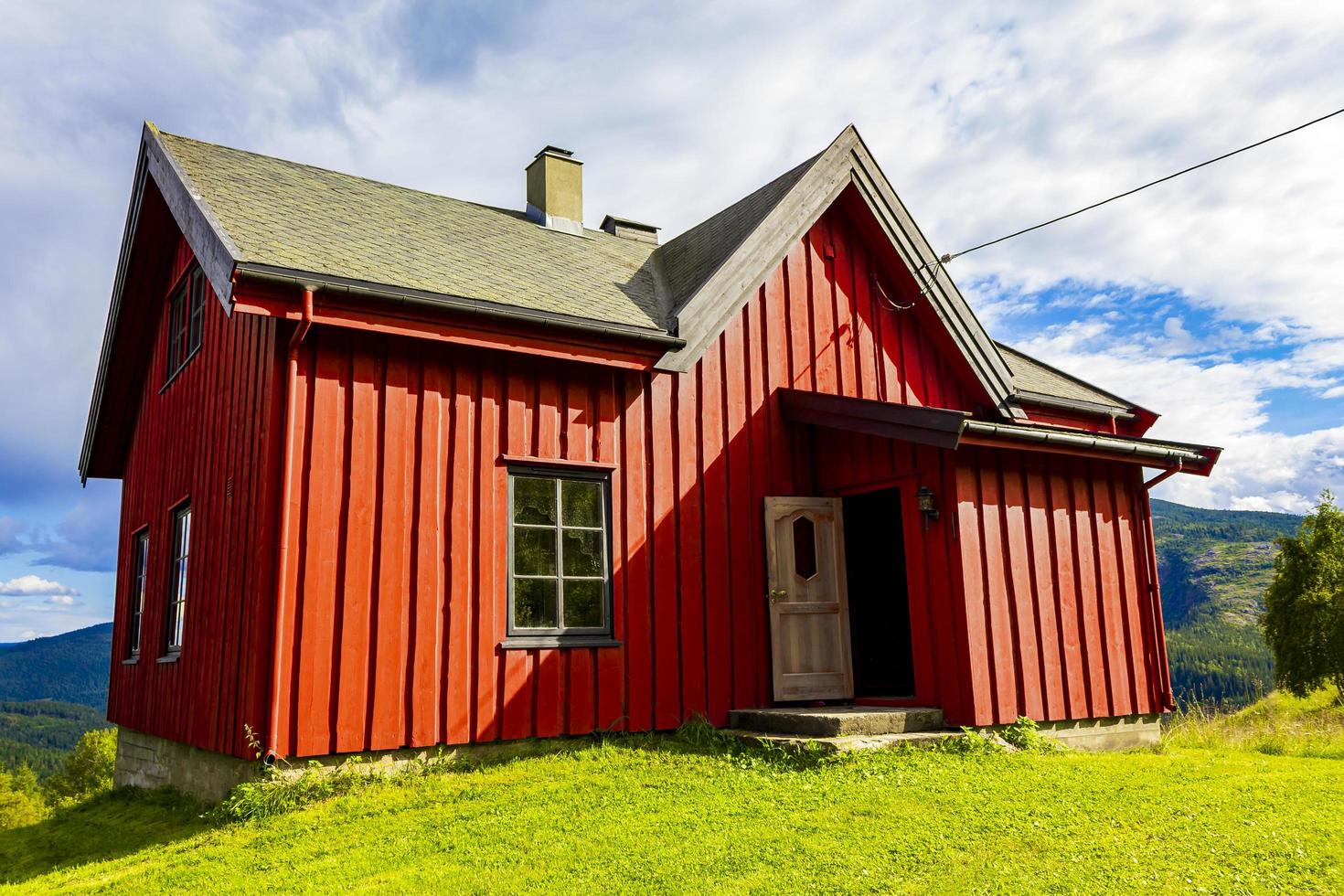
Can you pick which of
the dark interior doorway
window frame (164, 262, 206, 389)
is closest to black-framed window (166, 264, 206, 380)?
window frame (164, 262, 206, 389)

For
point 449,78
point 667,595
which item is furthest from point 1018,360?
point 449,78

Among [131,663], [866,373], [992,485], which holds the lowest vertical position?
[131,663]

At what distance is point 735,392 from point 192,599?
232 inches

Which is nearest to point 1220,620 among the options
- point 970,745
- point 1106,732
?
point 1106,732

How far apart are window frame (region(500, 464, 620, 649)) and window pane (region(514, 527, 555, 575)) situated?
0.16 feet

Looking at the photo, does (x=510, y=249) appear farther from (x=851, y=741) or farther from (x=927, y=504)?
(x=851, y=741)

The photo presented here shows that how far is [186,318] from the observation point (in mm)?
11969

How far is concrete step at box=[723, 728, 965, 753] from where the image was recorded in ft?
25.7

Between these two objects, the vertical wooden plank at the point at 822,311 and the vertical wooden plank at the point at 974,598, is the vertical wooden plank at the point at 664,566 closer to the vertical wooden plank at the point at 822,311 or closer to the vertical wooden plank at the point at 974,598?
the vertical wooden plank at the point at 822,311

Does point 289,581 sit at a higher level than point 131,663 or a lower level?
higher

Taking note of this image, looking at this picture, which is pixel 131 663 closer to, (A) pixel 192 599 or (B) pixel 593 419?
(A) pixel 192 599

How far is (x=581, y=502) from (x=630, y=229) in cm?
691

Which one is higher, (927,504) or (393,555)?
(927,504)

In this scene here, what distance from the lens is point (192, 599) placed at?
987cm
